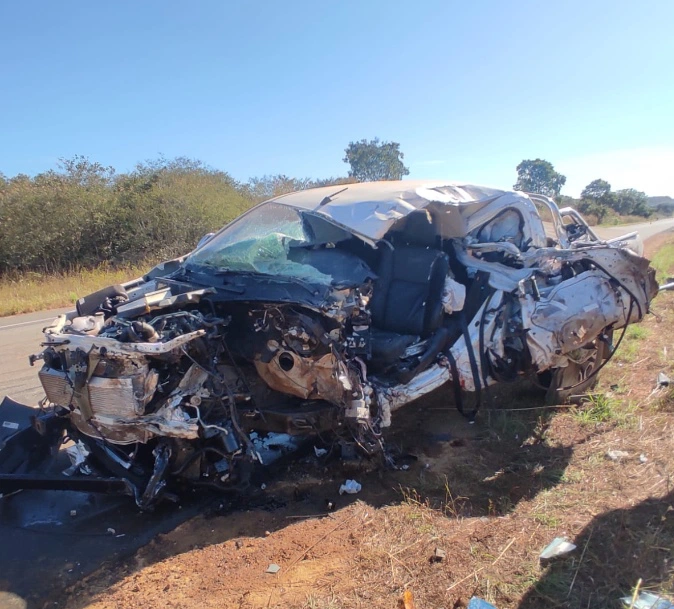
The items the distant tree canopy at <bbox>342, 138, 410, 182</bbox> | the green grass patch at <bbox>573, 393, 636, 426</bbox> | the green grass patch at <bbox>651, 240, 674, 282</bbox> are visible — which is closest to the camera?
the green grass patch at <bbox>573, 393, 636, 426</bbox>

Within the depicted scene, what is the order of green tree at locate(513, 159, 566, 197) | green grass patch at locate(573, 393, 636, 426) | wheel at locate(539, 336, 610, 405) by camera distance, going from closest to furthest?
green grass patch at locate(573, 393, 636, 426) → wheel at locate(539, 336, 610, 405) → green tree at locate(513, 159, 566, 197)

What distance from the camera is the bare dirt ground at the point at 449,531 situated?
245 centimetres

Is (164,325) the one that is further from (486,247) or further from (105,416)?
(486,247)

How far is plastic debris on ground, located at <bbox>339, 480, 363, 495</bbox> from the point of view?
3424 mm

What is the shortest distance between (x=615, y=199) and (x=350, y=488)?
2278 inches

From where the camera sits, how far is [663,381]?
4898 millimetres

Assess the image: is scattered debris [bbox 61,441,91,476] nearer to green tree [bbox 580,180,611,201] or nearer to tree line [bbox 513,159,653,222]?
tree line [bbox 513,159,653,222]

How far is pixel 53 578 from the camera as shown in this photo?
2.68 metres

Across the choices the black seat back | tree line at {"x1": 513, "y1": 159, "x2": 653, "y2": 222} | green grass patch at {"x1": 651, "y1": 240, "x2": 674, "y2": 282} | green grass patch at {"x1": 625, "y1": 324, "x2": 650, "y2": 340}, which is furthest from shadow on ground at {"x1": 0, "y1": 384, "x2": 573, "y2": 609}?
tree line at {"x1": 513, "y1": 159, "x2": 653, "y2": 222}

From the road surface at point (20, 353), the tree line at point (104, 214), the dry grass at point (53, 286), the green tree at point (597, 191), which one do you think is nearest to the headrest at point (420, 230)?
the road surface at point (20, 353)

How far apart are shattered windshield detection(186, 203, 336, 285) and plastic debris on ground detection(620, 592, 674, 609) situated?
2305 millimetres

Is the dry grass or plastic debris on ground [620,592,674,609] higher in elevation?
the dry grass

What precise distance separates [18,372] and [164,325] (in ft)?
12.9

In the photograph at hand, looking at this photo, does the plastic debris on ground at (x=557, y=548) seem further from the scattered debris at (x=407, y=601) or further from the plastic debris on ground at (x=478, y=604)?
the scattered debris at (x=407, y=601)
